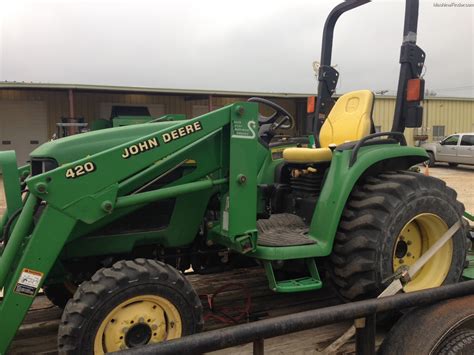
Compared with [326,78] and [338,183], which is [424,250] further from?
[326,78]

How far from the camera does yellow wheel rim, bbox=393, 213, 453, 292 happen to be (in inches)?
130

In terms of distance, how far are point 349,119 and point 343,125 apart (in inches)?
3.2

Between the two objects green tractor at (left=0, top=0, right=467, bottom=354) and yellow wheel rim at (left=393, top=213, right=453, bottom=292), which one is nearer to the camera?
green tractor at (left=0, top=0, right=467, bottom=354)

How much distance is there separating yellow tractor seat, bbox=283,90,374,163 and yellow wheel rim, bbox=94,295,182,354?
5.22 ft

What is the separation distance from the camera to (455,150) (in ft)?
62.4

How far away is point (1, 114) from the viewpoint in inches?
732

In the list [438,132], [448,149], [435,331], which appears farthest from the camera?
[438,132]

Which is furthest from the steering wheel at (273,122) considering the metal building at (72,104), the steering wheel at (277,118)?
the metal building at (72,104)

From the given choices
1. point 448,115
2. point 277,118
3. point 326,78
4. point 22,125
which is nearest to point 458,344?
point 277,118

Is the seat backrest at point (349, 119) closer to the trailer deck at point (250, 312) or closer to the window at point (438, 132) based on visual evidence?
the trailer deck at point (250, 312)

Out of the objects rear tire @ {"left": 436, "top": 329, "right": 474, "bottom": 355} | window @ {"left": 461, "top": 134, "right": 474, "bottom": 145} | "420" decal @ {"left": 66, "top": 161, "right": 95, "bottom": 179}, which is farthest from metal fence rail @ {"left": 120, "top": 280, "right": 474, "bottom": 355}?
window @ {"left": 461, "top": 134, "right": 474, "bottom": 145}

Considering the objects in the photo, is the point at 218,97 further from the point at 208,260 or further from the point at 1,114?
the point at 208,260

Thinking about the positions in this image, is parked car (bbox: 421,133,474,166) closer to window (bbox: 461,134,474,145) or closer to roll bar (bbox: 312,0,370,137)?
window (bbox: 461,134,474,145)

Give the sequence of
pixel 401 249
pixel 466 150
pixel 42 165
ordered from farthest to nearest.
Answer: pixel 466 150, pixel 401 249, pixel 42 165
